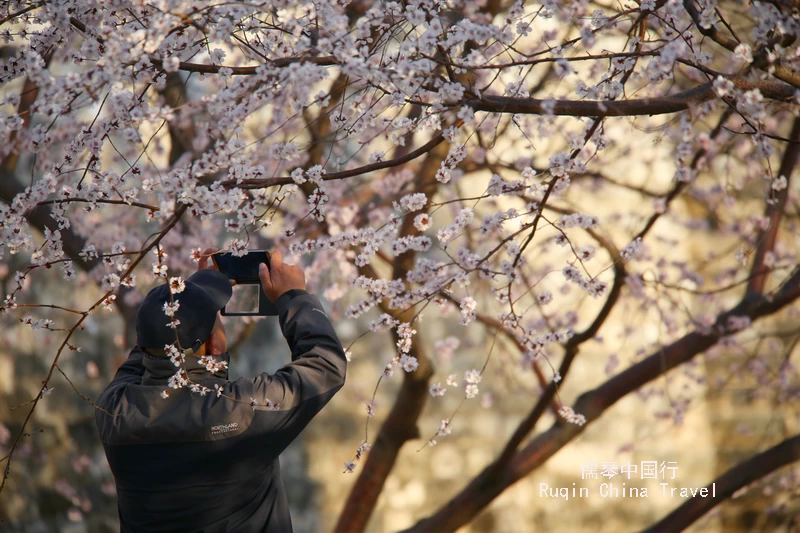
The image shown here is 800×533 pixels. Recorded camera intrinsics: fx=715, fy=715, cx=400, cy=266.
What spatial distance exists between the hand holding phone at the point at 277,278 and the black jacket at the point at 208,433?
129 millimetres

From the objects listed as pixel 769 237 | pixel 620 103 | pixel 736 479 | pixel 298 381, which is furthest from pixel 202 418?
pixel 769 237

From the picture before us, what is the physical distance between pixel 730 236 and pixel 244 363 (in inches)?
166

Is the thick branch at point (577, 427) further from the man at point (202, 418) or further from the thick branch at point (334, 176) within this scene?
the thick branch at point (334, 176)

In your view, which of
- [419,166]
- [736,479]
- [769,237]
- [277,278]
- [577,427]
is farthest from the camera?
[419,166]

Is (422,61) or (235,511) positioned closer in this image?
(422,61)

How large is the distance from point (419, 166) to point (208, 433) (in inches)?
97.4

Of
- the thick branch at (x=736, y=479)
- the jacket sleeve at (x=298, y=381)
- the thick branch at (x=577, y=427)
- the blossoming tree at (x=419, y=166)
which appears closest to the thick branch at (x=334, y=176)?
the blossoming tree at (x=419, y=166)

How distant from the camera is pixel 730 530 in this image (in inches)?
241

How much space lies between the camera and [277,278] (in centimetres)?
187

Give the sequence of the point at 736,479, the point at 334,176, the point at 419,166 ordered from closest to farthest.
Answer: the point at 334,176
the point at 736,479
the point at 419,166

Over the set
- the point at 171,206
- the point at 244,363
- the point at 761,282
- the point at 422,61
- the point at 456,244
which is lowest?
the point at 171,206

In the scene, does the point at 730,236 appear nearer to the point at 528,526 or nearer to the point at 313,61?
the point at 528,526

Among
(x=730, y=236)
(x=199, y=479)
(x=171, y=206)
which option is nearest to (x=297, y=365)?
(x=199, y=479)

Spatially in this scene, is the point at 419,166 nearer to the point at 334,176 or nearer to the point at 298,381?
the point at 334,176
